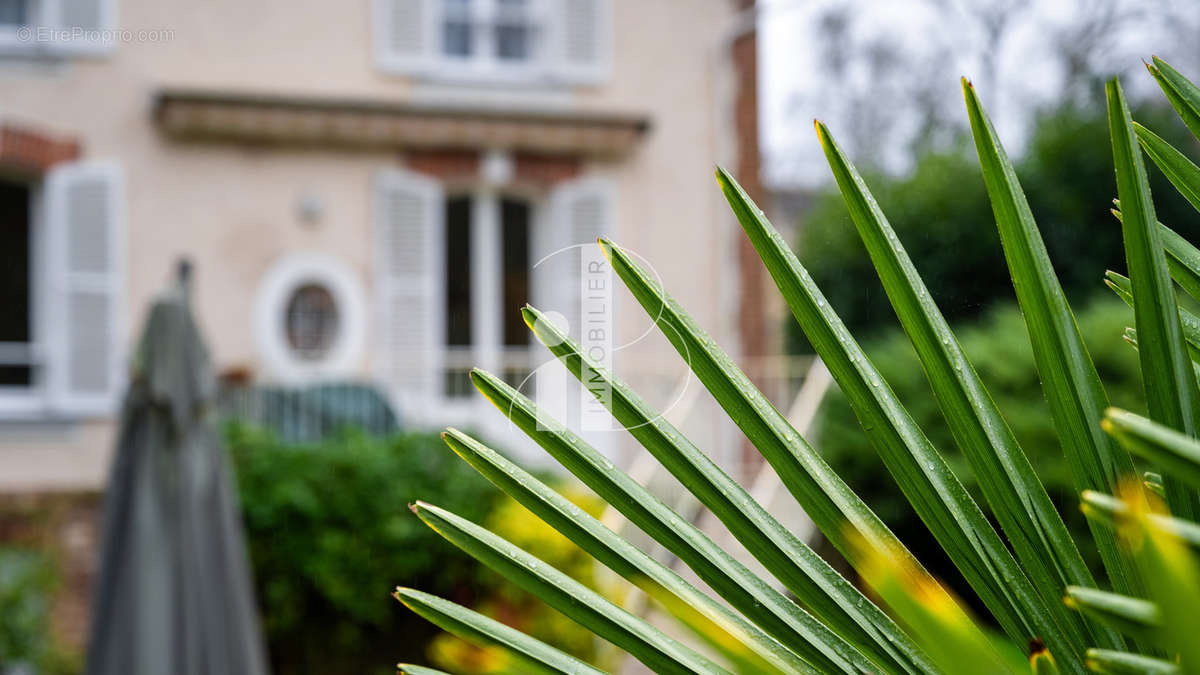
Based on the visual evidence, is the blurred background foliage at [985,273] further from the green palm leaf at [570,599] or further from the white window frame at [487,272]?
the green palm leaf at [570,599]

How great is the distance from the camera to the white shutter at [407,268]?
23.2ft

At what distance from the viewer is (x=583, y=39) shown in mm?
7551

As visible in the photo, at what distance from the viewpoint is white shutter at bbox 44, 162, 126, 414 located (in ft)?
21.7

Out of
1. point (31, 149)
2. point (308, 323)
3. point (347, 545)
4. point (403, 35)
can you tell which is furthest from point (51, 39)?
point (347, 545)

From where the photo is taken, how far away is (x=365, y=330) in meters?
7.08

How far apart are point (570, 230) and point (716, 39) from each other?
174 centimetres

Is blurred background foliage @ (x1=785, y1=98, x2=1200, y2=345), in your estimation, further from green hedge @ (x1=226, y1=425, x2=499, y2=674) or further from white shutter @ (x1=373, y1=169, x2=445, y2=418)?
green hedge @ (x1=226, y1=425, x2=499, y2=674)

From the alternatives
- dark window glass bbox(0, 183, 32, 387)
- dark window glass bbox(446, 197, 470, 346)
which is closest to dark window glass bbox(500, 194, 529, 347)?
dark window glass bbox(446, 197, 470, 346)

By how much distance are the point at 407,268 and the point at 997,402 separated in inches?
177

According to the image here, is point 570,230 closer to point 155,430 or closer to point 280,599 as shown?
point 280,599

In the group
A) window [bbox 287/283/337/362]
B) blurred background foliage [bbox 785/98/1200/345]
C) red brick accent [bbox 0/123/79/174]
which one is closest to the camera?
blurred background foliage [bbox 785/98/1200/345]

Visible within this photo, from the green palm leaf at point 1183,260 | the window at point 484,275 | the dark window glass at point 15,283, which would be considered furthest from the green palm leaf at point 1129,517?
the dark window glass at point 15,283

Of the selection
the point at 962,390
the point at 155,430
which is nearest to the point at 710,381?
the point at 962,390

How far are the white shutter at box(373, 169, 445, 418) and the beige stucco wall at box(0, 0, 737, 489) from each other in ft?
0.46
